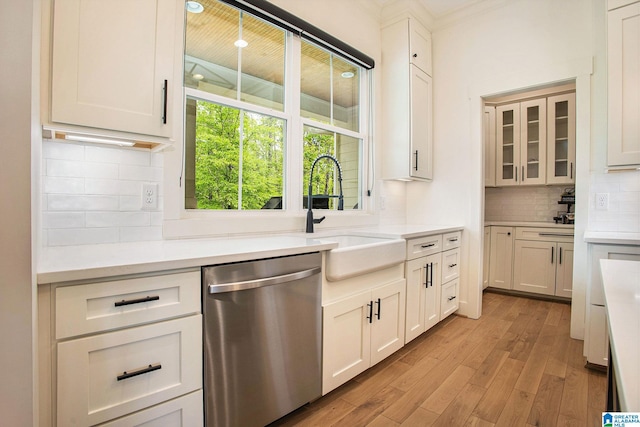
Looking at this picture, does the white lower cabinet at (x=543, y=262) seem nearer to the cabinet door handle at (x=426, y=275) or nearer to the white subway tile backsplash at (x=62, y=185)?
the cabinet door handle at (x=426, y=275)

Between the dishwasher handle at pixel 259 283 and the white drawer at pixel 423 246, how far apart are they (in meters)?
1.06

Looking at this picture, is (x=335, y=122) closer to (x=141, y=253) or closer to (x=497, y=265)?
(x=141, y=253)

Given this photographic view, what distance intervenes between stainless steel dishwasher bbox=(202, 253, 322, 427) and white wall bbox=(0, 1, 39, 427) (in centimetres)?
52

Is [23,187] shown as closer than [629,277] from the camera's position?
Yes

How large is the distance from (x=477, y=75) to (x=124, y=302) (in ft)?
11.4

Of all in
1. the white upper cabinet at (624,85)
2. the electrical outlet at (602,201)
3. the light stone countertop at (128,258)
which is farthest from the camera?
the electrical outlet at (602,201)

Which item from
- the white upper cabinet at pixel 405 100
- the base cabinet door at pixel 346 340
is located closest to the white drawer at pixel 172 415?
the base cabinet door at pixel 346 340

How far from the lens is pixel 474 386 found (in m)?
1.93

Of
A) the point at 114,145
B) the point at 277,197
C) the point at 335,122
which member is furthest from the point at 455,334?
the point at 114,145

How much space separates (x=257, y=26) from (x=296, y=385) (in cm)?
227

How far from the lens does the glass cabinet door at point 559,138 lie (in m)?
3.68

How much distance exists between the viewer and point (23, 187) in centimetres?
74

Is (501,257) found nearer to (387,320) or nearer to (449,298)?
(449,298)

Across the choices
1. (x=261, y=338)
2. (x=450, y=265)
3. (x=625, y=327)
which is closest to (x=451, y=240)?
(x=450, y=265)
